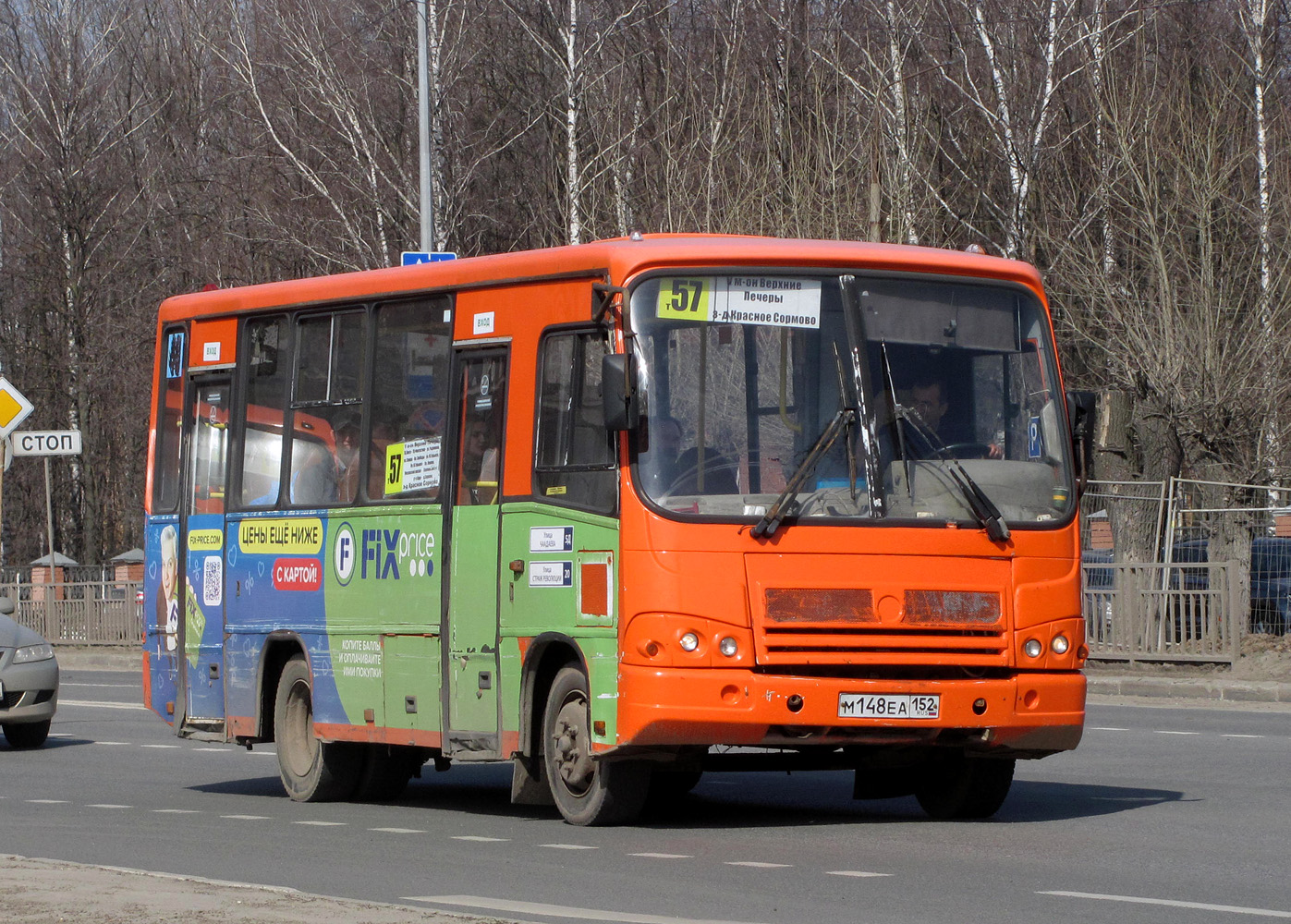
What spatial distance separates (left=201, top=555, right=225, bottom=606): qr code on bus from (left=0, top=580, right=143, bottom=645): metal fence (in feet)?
78.9

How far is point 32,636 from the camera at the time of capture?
20.3m

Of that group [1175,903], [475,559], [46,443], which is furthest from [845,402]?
[46,443]

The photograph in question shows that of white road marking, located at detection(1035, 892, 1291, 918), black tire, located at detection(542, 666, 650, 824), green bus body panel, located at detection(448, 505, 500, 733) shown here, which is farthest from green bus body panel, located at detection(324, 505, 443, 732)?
white road marking, located at detection(1035, 892, 1291, 918)

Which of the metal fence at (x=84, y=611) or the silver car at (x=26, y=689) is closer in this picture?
the silver car at (x=26, y=689)

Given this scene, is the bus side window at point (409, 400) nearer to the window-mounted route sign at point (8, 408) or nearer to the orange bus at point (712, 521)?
the orange bus at point (712, 521)

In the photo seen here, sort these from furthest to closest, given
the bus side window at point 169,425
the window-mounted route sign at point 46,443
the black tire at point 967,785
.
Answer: the window-mounted route sign at point 46,443 < the bus side window at point 169,425 < the black tire at point 967,785

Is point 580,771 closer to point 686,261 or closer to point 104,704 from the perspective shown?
point 686,261

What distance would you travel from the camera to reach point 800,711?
10.9 metres

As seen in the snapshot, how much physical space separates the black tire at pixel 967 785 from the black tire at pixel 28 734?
32.5 ft

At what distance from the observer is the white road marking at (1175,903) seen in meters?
8.38

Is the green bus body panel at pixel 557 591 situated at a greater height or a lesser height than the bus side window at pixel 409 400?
lesser

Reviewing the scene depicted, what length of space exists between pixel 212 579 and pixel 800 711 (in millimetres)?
5470

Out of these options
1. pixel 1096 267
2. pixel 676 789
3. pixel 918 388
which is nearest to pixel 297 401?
pixel 676 789

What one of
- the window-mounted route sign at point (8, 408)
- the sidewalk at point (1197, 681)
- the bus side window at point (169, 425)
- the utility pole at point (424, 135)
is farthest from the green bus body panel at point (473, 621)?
the utility pole at point (424, 135)
